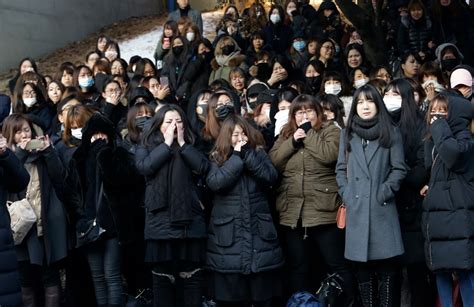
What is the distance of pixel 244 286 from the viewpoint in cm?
715

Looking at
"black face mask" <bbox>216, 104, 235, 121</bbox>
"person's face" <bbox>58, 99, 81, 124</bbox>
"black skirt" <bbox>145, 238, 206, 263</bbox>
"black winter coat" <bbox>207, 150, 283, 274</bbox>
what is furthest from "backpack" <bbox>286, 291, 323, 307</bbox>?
"person's face" <bbox>58, 99, 81, 124</bbox>

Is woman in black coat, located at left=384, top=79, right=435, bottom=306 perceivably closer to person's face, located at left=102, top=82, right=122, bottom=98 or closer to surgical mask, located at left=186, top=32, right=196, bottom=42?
person's face, located at left=102, top=82, right=122, bottom=98

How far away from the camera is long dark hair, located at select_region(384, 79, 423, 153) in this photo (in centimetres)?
719

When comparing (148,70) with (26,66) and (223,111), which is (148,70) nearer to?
(26,66)

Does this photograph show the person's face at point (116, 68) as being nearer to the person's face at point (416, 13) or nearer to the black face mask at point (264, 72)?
the black face mask at point (264, 72)

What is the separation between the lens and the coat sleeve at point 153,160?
7.07m

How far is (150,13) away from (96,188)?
1659cm

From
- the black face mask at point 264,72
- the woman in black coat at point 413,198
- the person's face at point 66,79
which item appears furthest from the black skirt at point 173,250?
the person's face at point 66,79

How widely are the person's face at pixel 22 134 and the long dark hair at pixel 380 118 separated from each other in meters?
3.11

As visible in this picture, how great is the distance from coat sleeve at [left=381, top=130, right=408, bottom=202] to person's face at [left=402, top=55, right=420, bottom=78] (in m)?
3.61

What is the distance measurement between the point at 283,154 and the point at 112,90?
125 inches

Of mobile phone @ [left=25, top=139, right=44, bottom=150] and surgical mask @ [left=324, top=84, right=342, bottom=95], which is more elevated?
surgical mask @ [left=324, top=84, right=342, bottom=95]

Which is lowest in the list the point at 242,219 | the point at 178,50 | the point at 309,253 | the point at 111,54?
the point at 309,253

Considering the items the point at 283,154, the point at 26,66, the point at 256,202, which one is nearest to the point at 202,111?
the point at 283,154
